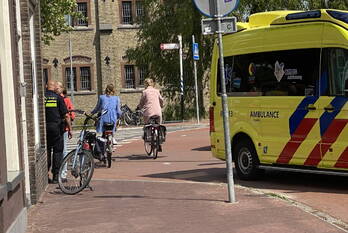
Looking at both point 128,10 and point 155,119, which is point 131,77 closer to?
point 128,10

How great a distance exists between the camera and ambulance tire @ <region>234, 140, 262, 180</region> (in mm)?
11570

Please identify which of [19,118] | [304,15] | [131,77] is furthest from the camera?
[131,77]

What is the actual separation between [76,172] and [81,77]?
116 ft

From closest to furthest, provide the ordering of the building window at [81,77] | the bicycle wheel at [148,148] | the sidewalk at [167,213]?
the sidewalk at [167,213] < the bicycle wheel at [148,148] < the building window at [81,77]

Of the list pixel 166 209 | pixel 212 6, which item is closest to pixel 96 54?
pixel 212 6

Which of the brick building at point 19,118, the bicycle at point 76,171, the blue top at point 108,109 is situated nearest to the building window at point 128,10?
the blue top at point 108,109

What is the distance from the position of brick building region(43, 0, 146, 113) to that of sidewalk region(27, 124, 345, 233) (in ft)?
105

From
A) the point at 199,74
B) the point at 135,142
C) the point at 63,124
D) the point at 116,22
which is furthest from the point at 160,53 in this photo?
the point at 63,124

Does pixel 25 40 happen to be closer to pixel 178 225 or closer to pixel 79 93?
pixel 178 225

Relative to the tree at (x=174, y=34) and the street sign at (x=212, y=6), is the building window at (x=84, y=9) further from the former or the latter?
the street sign at (x=212, y=6)

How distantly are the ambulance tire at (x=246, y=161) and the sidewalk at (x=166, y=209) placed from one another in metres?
0.40

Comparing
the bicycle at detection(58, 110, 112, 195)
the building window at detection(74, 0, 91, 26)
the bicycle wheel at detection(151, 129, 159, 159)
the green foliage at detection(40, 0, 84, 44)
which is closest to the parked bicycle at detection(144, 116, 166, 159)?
the bicycle wheel at detection(151, 129, 159, 159)

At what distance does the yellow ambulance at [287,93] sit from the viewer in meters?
10.0

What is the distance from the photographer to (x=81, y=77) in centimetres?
4538
